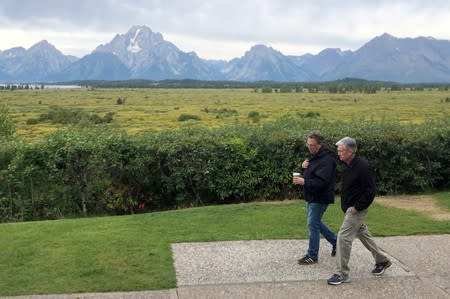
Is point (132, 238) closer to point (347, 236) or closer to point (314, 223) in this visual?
point (314, 223)

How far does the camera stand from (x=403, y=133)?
12.0 m

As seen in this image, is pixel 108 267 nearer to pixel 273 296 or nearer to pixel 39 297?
pixel 39 297

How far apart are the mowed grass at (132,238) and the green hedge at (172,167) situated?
990mm

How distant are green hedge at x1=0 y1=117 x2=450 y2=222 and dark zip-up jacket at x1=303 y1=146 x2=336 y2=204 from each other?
4571mm

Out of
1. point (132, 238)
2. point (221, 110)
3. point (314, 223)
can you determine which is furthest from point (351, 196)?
point (221, 110)

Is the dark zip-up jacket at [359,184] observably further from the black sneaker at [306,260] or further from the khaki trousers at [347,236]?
the black sneaker at [306,260]

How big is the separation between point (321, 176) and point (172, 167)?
5.02 meters

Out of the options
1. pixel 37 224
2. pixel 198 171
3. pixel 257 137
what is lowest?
pixel 37 224

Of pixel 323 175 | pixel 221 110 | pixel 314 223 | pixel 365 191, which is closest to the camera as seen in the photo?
pixel 365 191

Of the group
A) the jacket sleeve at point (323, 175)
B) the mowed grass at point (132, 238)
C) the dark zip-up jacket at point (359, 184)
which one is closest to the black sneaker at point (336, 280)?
the dark zip-up jacket at point (359, 184)

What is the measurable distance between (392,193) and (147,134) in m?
5.91

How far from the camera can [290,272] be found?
21.5ft

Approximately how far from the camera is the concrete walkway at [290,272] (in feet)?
19.4

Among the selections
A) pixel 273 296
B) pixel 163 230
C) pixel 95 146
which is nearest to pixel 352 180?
pixel 273 296
